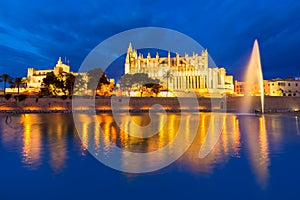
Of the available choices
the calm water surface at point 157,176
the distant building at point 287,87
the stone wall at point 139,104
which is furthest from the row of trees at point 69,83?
the distant building at point 287,87

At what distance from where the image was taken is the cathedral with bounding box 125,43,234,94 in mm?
84000

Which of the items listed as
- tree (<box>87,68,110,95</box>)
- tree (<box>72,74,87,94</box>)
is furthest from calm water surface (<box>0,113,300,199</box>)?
tree (<box>72,74,87,94</box>)

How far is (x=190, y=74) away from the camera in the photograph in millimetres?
86375

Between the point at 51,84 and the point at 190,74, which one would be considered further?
the point at 190,74

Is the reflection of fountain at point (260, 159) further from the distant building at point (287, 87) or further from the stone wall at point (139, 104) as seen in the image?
the distant building at point (287, 87)

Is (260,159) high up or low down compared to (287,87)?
down

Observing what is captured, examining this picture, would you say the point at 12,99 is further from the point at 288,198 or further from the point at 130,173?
the point at 288,198

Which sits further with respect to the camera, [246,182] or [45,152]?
[45,152]

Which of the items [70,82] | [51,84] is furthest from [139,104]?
[51,84]

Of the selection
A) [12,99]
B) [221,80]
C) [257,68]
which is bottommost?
[12,99]

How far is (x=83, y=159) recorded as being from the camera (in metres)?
8.88

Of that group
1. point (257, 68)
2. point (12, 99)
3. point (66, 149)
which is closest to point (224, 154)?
point (66, 149)

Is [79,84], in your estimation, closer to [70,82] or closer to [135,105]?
[70,82]

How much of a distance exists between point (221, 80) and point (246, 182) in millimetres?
82901
